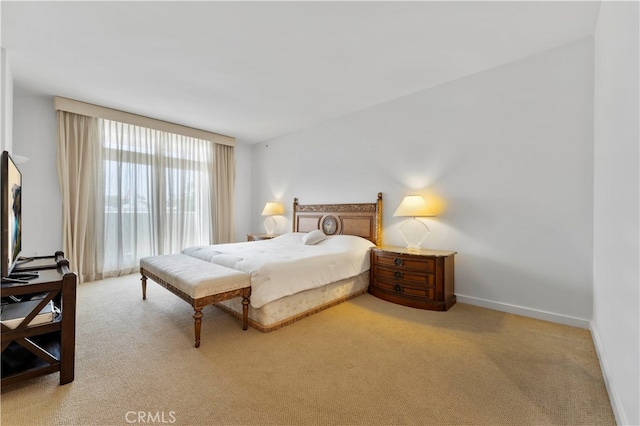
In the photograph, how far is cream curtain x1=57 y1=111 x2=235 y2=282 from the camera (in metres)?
3.87

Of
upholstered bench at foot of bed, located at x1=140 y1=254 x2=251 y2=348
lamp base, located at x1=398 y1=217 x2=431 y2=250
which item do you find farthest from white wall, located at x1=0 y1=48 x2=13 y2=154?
lamp base, located at x1=398 y1=217 x2=431 y2=250

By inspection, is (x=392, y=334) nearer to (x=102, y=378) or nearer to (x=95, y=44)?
(x=102, y=378)

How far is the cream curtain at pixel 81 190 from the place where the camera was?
3.77 meters

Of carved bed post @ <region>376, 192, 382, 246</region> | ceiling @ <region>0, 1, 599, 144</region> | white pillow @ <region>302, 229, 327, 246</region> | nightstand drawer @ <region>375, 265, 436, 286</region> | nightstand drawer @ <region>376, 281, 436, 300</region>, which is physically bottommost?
nightstand drawer @ <region>376, 281, 436, 300</region>

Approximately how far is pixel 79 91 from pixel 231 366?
13.0ft

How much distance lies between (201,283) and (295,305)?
92 cm

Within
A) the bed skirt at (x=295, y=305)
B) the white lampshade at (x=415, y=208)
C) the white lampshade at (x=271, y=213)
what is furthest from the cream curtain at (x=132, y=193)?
the white lampshade at (x=415, y=208)

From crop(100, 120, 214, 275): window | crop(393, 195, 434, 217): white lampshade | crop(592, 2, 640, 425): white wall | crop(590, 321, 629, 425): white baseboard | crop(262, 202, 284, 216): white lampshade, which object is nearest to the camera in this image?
crop(592, 2, 640, 425): white wall

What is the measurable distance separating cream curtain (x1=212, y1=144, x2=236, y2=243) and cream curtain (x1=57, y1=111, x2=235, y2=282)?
0.07 feet

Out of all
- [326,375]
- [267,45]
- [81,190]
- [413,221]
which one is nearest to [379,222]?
[413,221]

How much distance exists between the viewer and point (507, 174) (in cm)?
280

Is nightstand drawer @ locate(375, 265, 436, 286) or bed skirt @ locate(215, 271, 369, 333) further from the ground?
nightstand drawer @ locate(375, 265, 436, 286)

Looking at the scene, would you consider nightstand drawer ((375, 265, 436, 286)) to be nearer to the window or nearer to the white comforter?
the white comforter

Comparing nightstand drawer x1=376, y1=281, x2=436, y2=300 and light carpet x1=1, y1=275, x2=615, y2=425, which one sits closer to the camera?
light carpet x1=1, y1=275, x2=615, y2=425
